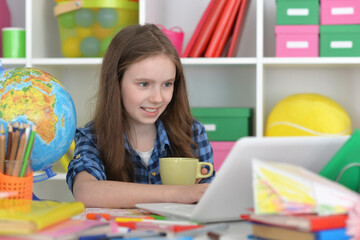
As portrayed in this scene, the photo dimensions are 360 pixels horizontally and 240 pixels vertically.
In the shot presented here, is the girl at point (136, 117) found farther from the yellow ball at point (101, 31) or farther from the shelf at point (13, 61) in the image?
the shelf at point (13, 61)

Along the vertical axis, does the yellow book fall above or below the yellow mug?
above

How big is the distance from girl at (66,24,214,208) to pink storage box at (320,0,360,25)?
93 centimetres

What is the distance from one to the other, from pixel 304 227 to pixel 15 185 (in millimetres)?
490

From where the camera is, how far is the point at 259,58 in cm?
233

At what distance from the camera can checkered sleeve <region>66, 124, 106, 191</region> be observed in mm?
1448

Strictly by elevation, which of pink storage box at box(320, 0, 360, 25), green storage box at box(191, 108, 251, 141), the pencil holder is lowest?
green storage box at box(191, 108, 251, 141)

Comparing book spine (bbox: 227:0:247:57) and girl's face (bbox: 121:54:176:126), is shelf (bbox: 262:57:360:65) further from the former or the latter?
girl's face (bbox: 121:54:176:126)

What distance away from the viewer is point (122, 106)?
1.65m

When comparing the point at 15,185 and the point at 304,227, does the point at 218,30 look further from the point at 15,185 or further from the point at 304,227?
the point at 304,227

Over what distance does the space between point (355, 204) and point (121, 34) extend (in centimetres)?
115

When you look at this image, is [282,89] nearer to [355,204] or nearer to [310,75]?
[310,75]

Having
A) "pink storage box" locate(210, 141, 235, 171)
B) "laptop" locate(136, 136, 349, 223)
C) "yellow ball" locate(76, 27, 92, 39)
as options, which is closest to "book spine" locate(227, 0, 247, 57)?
"pink storage box" locate(210, 141, 235, 171)

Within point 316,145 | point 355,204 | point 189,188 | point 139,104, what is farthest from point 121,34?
point 355,204

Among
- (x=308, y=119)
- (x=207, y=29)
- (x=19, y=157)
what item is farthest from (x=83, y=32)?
(x=19, y=157)
